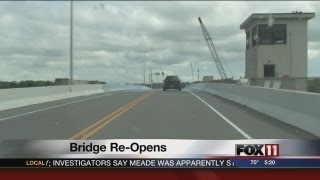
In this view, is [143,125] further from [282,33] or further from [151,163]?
[151,163]

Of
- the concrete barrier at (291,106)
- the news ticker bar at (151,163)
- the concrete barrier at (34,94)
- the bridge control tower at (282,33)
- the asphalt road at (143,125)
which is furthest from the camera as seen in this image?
the concrete barrier at (34,94)

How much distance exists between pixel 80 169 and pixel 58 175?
0.62 feet

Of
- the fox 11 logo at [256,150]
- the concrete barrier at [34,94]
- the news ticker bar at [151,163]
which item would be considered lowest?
the concrete barrier at [34,94]

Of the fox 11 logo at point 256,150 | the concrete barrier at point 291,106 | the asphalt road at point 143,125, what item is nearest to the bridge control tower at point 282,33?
the asphalt road at point 143,125

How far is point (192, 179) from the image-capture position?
446 cm

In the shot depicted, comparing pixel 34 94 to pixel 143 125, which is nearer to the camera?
pixel 143 125

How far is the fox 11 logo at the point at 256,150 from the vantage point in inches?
174

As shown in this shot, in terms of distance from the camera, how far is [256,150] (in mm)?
4422

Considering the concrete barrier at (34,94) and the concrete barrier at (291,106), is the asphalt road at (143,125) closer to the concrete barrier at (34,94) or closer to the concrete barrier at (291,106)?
the concrete barrier at (291,106)

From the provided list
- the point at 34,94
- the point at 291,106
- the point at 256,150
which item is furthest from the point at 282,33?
the point at 34,94

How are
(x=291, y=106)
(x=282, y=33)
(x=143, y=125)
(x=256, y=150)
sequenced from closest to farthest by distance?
(x=256, y=150) → (x=282, y=33) → (x=143, y=125) → (x=291, y=106)

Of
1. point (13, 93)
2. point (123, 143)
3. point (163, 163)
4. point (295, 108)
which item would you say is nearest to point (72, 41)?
point (123, 143)

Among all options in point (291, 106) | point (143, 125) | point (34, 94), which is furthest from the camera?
point (34, 94)

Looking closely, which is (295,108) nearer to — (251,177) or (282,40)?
(282,40)
